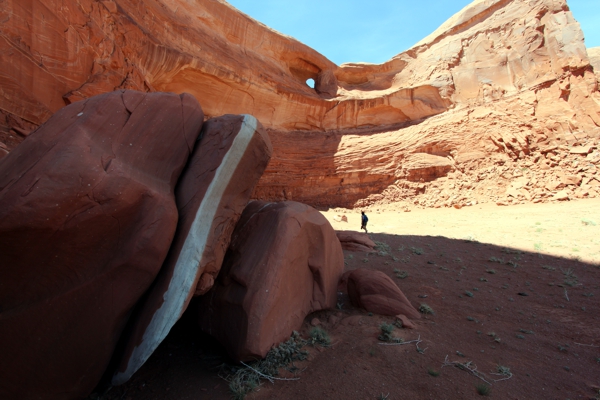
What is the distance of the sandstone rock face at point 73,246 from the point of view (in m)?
2.42

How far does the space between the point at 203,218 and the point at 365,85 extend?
25376 mm

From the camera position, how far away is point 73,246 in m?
2.59

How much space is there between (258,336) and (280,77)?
839 inches

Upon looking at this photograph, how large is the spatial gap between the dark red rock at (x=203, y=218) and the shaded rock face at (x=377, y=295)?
2.43 meters

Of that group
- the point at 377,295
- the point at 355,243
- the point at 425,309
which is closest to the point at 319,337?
the point at 377,295

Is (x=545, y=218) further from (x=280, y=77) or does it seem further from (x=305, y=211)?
(x=280, y=77)

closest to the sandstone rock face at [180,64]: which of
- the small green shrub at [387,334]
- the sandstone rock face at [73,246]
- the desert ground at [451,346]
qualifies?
the sandstone rock face at [73,246]

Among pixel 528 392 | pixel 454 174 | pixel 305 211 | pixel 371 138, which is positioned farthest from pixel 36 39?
pixel 454 174

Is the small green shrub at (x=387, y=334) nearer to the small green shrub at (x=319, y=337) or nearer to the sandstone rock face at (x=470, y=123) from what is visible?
the small green shrub at (x=319, y=337)

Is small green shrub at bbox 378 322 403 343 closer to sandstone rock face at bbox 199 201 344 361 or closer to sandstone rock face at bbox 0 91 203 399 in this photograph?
sandstone rock face at bbox 199 201 344 361

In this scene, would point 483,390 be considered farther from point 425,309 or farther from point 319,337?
point 425,309

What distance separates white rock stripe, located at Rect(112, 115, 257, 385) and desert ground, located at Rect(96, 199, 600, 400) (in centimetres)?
52

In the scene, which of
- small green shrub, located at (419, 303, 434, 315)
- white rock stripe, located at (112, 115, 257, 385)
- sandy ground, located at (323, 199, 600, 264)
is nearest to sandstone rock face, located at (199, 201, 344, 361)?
white rock stripe, located at (112, 115, 257, 385)

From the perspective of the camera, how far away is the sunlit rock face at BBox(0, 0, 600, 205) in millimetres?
13648
